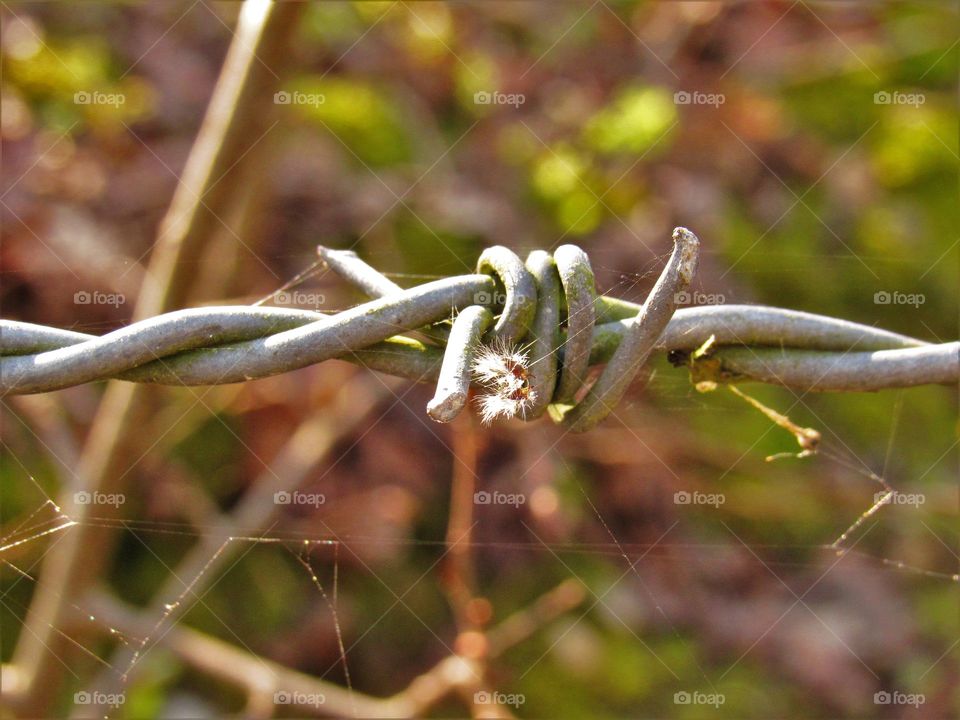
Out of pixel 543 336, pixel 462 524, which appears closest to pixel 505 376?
pixel 543 336

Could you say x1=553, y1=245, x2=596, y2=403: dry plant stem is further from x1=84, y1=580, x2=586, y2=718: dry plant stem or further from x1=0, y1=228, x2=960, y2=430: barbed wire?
x1=84, y1=580, x2=586, y2=718: dry plant stem

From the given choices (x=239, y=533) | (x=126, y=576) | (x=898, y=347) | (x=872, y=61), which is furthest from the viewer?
(x=872, y=61)

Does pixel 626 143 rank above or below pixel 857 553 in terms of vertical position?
above

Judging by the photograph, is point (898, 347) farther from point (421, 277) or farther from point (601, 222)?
point (601, 222)

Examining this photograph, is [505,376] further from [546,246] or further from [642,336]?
[546,246]

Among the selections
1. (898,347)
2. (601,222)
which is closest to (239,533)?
(601,222)

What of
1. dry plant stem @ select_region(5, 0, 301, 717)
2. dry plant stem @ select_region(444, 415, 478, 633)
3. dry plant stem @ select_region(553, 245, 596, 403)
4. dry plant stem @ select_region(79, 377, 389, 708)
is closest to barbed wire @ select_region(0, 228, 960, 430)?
dry plant stem @ select_region(553, 245, 596, 403)
